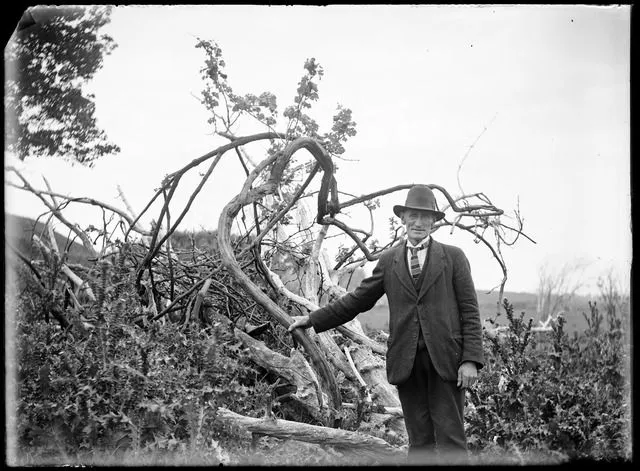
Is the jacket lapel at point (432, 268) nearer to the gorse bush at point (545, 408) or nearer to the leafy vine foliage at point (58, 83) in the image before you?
the gorse bush at point (545, 408)

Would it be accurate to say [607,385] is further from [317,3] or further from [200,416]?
[317,3]

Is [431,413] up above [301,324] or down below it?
below

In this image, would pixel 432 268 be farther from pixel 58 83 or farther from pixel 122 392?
pixel 58 83

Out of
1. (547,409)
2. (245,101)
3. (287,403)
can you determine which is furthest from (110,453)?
(245,101)

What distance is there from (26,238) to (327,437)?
421cm

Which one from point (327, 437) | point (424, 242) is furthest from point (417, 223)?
point (327, 437)

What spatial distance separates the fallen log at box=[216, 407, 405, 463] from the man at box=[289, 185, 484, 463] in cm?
48

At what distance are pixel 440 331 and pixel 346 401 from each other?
234 centimetres

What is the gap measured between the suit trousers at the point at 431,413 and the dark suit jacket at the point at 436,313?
3.7 inches

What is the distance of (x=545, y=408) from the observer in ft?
16.5

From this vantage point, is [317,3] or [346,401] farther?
[346,401]

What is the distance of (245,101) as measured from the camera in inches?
316

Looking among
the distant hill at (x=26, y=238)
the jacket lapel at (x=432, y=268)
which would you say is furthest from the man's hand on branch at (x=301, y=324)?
the distant hill at (x=26, y=238)

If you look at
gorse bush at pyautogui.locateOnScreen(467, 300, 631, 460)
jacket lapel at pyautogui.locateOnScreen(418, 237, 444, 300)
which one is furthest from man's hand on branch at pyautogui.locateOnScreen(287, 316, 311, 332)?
gorse bush at pyautogui.locateOnScreen(467, 300, 631, 460)
